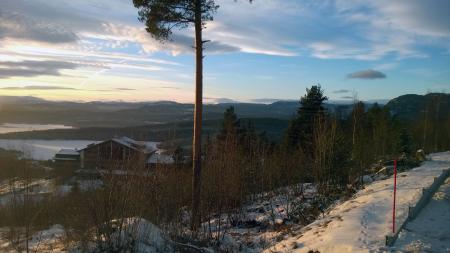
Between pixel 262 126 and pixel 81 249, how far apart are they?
78.5 m

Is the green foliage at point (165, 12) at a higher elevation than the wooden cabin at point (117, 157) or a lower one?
higher

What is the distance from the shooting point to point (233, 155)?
16.0 metres

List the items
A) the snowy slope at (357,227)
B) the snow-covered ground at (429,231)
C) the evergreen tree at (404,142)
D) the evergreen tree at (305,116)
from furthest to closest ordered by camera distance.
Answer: the evergreen tree at (404,142)
the evergreen tree at (305,116)
the snowy slope at (357,227)
the snow-covered ground at (429,231)

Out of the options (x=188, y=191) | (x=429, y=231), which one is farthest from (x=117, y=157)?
(x=429, y=231)

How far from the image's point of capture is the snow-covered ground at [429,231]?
759 centimetres

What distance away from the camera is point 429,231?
8625mm

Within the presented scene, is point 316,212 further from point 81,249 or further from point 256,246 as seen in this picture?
point 81,249

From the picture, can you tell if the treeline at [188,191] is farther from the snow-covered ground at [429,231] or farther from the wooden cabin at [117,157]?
the snow-covered ground at [429,231]

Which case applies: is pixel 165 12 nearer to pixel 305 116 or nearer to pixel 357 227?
pixel 357 227

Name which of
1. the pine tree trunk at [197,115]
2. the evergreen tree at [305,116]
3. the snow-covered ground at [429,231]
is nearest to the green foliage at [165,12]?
the pine tree trunk at [197,115]

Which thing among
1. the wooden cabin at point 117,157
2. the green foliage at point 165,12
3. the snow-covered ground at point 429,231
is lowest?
the snow-covered ground at point 429,231

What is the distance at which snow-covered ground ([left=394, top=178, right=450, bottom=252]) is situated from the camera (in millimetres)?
7594

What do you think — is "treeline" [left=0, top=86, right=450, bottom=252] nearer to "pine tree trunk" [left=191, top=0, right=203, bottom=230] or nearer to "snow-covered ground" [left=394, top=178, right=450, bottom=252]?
"pine tree trunk" [left=191, top=0, right=203, bottom=230]

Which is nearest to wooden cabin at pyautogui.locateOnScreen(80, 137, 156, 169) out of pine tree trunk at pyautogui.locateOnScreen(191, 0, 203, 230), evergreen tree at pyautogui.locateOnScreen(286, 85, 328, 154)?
pine tree trunk at pyautogui.locateOnScreen(191, 0, 203, 230)
